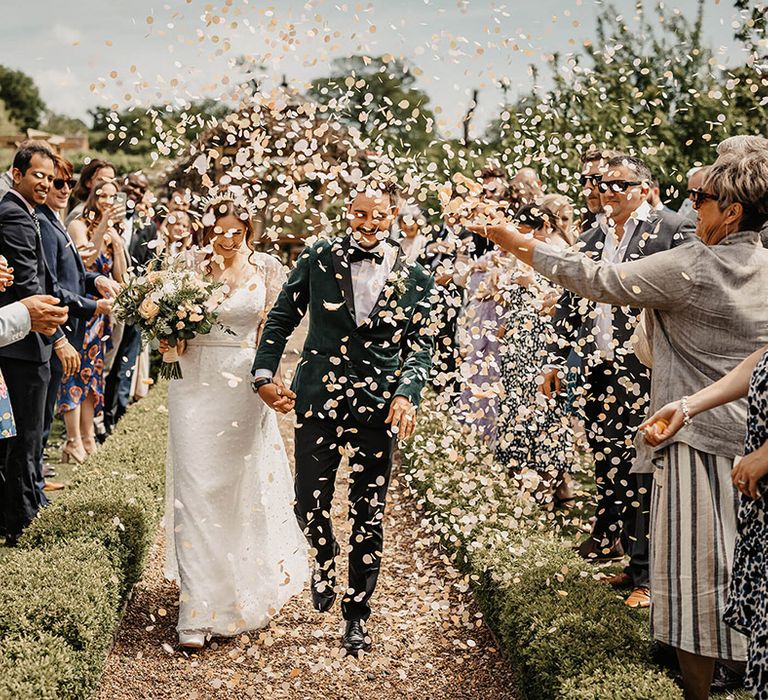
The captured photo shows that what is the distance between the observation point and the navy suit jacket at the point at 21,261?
5.36m

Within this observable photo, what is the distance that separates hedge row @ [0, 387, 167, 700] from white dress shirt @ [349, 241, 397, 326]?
1.78 metres

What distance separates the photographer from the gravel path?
13.9 feet

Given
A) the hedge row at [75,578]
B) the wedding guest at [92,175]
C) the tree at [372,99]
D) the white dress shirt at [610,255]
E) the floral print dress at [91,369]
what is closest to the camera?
the hedge row at [75,578]

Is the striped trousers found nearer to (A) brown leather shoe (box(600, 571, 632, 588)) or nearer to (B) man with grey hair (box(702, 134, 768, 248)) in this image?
(B) man with grey hair (box(702, 134, 768, 248))

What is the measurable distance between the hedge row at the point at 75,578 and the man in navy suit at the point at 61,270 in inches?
24.8

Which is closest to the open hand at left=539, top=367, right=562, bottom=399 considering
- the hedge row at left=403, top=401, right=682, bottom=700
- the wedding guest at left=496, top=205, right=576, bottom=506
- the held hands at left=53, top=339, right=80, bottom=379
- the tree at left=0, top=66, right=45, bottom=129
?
the wedding guest at left=496, top=205, right=576, bottom=506

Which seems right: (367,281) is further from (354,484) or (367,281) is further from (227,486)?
(227,486)

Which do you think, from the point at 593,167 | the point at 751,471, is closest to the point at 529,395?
the point at 593,167

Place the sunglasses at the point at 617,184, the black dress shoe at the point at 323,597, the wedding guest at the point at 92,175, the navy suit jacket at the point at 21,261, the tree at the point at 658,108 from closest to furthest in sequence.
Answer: the black dress shoe at the point at 323,597 → the sunglasses at the point at 617,184 → the navy suit jacket at the point at 21,261 → the wedding guest at the point at 92,175 → the tree at the point at 658,108

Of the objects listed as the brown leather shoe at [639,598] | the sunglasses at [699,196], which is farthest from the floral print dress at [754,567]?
the brown leather shoe at [639,598]

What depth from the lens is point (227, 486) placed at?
476cm

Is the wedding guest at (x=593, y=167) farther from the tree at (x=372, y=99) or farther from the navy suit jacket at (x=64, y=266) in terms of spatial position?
the navy suit jacket at (x=64, y=266)

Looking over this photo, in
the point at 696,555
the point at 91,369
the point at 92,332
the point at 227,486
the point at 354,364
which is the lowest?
the point at 91,369

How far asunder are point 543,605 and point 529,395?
2596 mm
